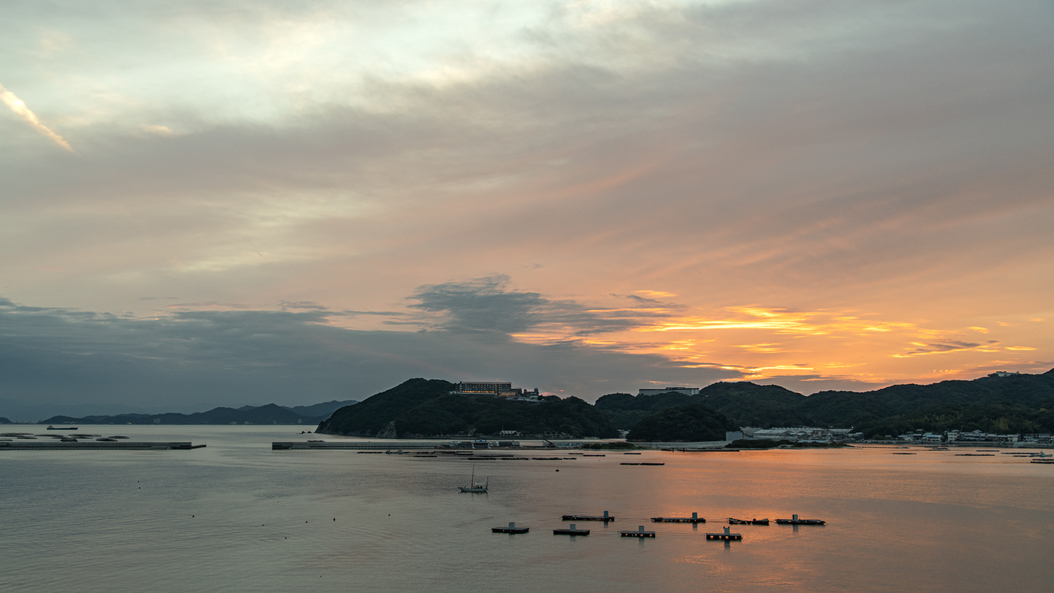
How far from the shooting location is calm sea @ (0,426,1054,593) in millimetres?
41688

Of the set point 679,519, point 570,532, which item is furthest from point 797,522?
point 570,532

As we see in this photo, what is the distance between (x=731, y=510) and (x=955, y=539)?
19.3 m

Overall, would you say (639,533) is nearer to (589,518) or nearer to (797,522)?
(589,518)

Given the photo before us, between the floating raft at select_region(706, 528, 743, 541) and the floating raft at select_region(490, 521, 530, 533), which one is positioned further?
the floating raft at select_region(490, 521, 530, 533)

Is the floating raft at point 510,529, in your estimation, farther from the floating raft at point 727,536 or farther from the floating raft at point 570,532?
the floating raft at point 727,536

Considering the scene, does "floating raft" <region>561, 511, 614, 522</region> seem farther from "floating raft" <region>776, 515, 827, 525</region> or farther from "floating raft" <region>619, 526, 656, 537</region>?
"floating raft" <region>776, 515, 827, 525</region>

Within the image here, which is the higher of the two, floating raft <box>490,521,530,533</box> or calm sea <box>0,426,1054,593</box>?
floating raft <box>490,521,530,533</box>

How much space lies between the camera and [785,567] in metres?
44.9

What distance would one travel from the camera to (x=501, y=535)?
54.0m

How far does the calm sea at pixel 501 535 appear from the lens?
41688 millimetres

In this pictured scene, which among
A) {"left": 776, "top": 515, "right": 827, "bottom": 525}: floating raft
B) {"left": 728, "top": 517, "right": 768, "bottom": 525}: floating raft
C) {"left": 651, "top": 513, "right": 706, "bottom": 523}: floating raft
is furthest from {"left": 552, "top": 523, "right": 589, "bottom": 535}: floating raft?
{"left": 776, "top": 515, "right": 827, "bottom": 525}: floating raft

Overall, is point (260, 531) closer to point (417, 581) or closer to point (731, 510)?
point (417, 581)

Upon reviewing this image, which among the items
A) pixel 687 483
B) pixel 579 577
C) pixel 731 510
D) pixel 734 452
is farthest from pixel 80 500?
pixel 734 452

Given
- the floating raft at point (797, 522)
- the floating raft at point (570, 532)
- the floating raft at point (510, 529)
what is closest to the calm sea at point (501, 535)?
the floating raft at point (570, 532)
